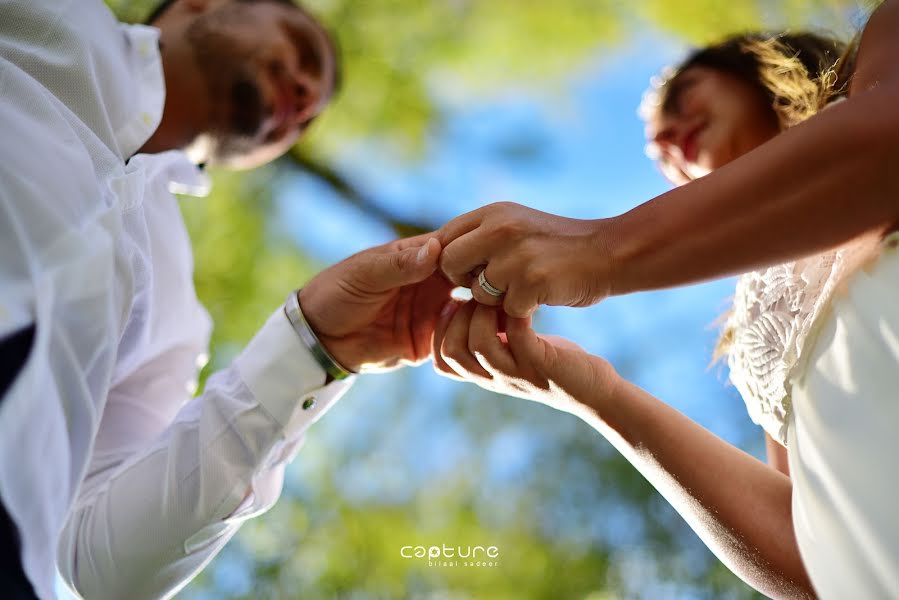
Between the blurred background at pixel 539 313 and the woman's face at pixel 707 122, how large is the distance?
1.42 metres

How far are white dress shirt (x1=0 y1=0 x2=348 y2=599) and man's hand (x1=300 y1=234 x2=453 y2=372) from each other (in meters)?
0.06

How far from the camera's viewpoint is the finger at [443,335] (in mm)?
1166

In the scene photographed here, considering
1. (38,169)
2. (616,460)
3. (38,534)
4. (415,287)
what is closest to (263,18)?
(415,287)

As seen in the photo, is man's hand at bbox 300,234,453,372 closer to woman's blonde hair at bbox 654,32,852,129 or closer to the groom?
the groom

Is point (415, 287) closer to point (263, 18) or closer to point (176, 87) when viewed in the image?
point (176, 87)

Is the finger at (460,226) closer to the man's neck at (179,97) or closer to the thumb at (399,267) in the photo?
the thumb at (399,267)

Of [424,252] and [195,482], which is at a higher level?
[424,252]

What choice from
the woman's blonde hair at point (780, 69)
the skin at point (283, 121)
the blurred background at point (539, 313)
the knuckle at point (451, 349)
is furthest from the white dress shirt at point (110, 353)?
the blurred background at point (539, 313)

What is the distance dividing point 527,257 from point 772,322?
1.15 feet

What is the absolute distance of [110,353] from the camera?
878 millimetres

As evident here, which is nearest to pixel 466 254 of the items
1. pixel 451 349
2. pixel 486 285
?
pixel 486 285

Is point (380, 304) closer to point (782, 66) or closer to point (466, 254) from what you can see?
point (466, 254)

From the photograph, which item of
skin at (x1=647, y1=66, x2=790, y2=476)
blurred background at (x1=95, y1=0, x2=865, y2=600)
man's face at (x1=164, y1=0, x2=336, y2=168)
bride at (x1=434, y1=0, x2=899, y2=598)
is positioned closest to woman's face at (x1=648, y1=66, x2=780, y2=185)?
skin at (x1=647, y1=66, x2=790, y2=476)

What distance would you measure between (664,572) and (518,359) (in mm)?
2156
